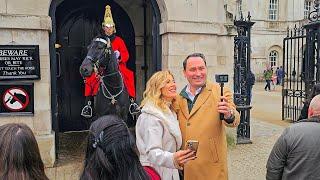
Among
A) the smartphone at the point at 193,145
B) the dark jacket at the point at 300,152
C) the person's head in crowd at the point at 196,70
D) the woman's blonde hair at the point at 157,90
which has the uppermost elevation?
the person's head in crowd at the point at 196,70

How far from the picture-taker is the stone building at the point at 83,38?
5770 mm

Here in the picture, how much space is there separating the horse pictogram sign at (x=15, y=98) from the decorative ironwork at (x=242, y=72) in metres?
4.73

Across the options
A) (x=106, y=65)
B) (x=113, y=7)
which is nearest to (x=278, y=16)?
(x=113, y=7)

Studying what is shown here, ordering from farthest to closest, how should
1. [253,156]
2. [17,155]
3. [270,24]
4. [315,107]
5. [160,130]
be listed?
[270,24] → [253,156] → [315,107] → [160,130] → [17,155]

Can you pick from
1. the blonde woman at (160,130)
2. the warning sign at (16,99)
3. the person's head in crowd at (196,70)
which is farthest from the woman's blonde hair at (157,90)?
the warning sign at (16,99)

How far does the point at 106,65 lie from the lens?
18.7ft

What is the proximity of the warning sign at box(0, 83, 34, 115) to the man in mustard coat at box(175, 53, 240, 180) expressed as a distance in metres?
3.36

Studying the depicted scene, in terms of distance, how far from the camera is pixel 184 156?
264cm

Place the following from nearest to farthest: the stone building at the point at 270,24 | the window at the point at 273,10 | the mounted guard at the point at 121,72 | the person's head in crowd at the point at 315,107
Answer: the person's head in crowd at the point at 315,107 → the mounted guard at the point at 121,72 → the stone building at the point at 270,24 → the window at the point at 273,10

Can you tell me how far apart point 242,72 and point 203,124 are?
18.0ft

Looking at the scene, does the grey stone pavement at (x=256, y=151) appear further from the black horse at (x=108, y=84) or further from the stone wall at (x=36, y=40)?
the stone wall at (x=36, y=40)

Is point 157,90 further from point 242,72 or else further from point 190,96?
point 242,72

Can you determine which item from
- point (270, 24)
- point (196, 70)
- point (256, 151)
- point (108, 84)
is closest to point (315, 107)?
point (196, 70)

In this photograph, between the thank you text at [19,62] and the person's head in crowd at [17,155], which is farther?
the thank you text at [19,62]
